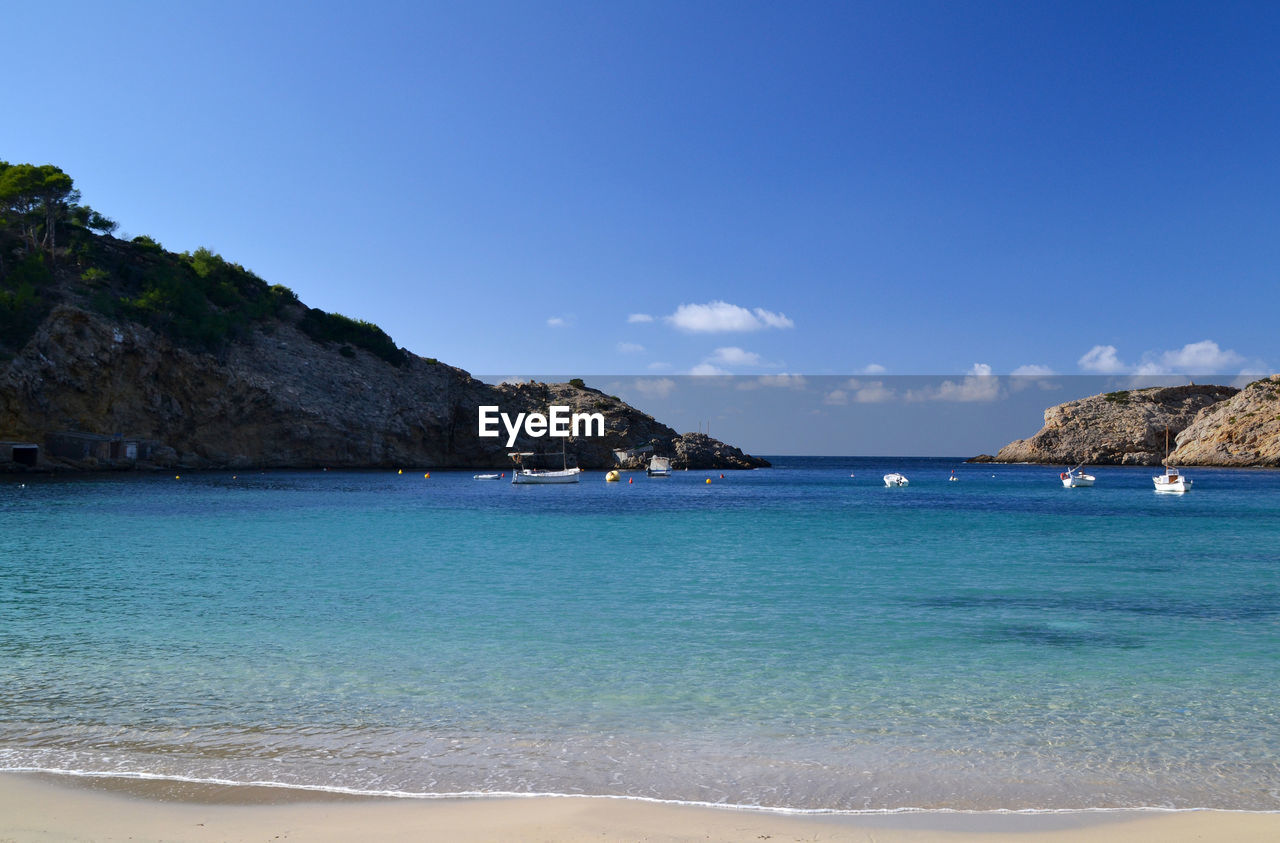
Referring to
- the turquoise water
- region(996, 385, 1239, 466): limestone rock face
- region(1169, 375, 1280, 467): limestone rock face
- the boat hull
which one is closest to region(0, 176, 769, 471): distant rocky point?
the boat hull

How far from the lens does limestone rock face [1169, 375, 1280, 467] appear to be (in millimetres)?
107250

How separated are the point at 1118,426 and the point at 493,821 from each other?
538 feet

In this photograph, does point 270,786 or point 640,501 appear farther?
point 640,501

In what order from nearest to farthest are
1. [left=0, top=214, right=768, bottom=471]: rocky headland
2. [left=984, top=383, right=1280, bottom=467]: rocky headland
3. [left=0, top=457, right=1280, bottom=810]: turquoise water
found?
[left=0, top=457, right=1280, bottom=810]: turquoise water < [left=0, top=214, right=768, bottom=471]: rocky headland < [left=984, top=383, right=1280, bottom=467]: rocky headland

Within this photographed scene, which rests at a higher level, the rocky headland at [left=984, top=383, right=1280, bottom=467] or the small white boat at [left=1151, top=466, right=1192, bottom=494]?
the rocky headland at [left=984, top=383, right=1280, bottom=467]

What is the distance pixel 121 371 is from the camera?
67750mm

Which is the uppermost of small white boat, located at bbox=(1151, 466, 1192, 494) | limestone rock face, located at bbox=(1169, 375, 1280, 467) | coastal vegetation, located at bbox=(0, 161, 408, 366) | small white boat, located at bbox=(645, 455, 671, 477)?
coastal vegetation, located at bbox=(0, 161, 408, 366)

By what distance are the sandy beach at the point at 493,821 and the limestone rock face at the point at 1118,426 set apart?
510 ft

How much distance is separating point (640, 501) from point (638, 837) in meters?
45.9

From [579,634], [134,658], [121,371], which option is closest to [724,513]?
[579,634]

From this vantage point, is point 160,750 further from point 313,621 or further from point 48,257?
point 48,257

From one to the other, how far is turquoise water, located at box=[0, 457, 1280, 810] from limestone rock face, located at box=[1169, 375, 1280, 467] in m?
106

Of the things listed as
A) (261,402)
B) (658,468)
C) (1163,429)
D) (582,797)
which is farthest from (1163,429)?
(582,797)

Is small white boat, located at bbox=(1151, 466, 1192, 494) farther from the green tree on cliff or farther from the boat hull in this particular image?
the green tree on cliff
